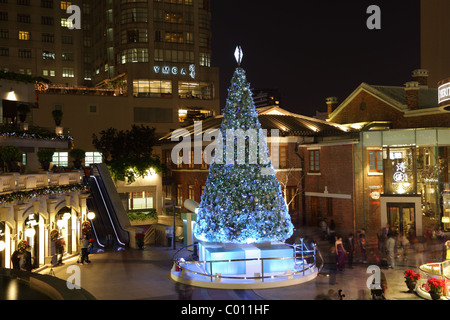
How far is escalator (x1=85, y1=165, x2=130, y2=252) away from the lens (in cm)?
3050

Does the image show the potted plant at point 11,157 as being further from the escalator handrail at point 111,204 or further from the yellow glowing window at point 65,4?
the yellow glowing window at point 65,4

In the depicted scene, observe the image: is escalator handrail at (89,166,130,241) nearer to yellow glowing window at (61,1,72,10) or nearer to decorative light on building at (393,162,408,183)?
decorative light on building at (393,162,408,183)

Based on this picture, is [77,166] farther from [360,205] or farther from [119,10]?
[119,10]

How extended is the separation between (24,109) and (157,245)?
458 inches

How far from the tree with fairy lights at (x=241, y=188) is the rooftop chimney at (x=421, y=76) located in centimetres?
2905

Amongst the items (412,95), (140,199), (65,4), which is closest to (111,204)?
(140,199)

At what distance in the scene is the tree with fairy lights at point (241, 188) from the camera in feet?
67.4

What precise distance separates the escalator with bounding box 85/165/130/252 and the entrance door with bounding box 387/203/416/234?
57.3 ft

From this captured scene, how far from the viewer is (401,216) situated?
3278 centimetres

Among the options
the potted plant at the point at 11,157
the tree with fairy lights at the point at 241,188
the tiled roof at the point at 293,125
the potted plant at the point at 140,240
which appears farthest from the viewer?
the tiled roof at the point at 293,125

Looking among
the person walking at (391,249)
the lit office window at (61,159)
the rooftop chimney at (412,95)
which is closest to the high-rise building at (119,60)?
the lit office window at (61,159)

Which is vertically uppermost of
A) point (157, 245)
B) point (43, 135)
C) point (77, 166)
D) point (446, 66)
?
point (446, 66)
